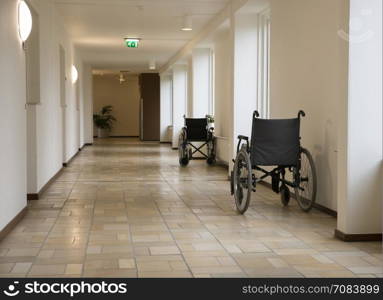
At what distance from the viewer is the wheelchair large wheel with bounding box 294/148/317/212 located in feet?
17.6

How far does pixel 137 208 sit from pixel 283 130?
5.31 ft

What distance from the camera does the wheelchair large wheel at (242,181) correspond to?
528 cm

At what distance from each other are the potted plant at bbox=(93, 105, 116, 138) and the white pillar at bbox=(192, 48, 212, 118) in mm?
13231

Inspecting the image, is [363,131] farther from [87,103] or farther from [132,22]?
[87,103]

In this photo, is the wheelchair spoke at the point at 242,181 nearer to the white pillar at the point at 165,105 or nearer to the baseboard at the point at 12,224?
the baseboard at the point at 12,224

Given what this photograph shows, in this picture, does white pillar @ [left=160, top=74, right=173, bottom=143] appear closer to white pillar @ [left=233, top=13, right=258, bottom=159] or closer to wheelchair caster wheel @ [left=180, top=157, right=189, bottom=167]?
wheelchair caster wheel @ [left=180, top=157, right=189, bottom=167]

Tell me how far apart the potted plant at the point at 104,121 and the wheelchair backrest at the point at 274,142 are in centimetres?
2053

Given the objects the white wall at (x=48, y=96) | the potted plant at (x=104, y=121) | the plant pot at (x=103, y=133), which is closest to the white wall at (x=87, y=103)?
the potted plant at (x=104, y=121)

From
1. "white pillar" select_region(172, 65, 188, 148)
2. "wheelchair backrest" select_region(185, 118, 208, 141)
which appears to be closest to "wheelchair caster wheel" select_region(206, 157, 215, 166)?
"wheelchair backrest" select_region(185, 118, 208, 141)

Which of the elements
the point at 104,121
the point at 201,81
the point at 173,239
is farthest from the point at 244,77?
the point at 104,121

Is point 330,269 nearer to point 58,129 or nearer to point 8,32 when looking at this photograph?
point 8,32

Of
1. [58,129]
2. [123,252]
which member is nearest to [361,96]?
[123,252]

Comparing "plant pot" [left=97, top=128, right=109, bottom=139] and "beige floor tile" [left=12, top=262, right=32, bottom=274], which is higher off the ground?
"beige floor tile" [left=12, top=262, right=32, bottom=274]

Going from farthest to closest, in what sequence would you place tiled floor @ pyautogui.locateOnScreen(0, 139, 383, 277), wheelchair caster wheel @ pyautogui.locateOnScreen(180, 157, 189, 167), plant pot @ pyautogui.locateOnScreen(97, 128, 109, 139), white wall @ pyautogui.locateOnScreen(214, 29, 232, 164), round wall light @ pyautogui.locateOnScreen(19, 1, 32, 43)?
1. plant pot @ pyautogui.locateOnScreen(97, 128, 109, 139)
2. wheelchair caster wheel @ pyautogui.locateOnScreen(180, 157, 189, 167)
3. white wall @ pyautogui.locateOnScreen(214, 29, 232, 164)
4. round wall light @ pyautogui.locateOnScreen(19, 1, 32, 43)
5. tiled floor @ pyautogui.locateOnScreen(0, 139, 383, 277)
